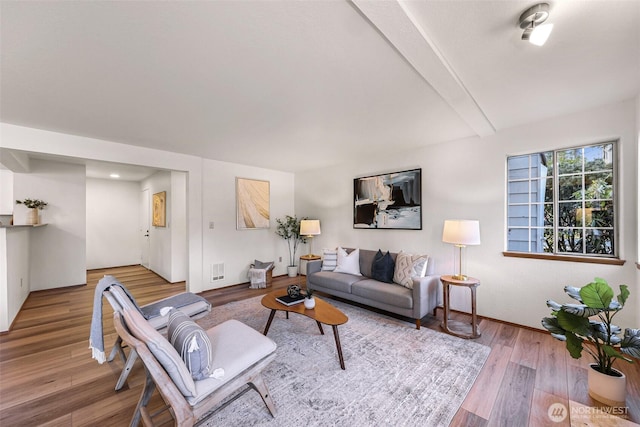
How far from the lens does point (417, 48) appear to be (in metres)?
1.56

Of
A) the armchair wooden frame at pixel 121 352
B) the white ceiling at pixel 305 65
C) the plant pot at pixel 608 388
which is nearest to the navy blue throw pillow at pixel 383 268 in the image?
the white ceiling at pixel 305 65

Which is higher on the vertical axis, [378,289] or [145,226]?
[145,226]

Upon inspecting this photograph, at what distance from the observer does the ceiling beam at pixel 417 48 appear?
4.20 feet

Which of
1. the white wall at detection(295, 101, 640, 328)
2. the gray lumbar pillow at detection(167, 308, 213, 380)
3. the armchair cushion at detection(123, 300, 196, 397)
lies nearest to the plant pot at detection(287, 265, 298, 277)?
the white wall at detection(295, 101, 640, 328)

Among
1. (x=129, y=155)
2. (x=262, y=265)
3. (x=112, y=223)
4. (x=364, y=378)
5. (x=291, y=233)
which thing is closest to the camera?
(x=364, y=378)

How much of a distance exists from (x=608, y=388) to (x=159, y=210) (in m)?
7.09

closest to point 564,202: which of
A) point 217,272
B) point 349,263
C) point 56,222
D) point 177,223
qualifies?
point 349,263

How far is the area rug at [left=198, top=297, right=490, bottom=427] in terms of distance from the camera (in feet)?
5.40

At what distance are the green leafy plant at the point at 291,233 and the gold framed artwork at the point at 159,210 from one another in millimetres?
2513

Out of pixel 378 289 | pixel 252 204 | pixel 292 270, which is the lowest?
pixel 292 270

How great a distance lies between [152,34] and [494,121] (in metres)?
3.33

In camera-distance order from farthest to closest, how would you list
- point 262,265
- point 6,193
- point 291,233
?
point 291,233 < point 262,265 < point 6,193

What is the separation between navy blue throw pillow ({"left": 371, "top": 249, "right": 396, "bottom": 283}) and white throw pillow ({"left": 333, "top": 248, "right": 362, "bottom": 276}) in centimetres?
34

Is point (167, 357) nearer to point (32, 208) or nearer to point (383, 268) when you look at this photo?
point (383, 268)
